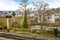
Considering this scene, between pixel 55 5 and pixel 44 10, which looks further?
pixel 55 5

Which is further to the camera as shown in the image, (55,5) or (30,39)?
(55,5)

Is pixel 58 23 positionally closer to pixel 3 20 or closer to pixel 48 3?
pixel 48 3

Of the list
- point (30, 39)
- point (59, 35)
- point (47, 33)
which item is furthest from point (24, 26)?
point (30, 39)

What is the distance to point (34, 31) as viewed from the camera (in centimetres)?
1234

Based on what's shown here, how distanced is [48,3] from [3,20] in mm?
6222

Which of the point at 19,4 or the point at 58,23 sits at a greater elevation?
the point at 19,4

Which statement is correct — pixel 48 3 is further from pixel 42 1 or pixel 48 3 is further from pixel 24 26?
pixel 24 26

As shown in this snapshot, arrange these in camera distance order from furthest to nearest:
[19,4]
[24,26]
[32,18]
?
1. [32,18]
2. [19,4]
3. [24,26]

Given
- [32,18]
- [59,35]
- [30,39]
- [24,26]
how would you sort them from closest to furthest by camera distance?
1. [30,39]
2. [59,35]
3. [24,26]
4. [32,18]

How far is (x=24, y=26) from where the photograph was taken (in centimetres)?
1465

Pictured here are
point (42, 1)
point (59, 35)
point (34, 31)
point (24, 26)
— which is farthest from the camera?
point (24, 26)

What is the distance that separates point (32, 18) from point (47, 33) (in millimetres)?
6135

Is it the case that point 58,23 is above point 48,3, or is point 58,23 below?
below

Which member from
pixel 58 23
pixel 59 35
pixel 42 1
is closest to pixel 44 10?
pixel 42 1
